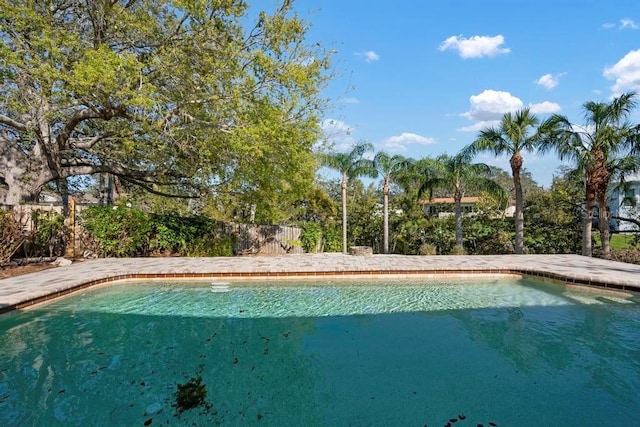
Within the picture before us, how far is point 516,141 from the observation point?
590 inches

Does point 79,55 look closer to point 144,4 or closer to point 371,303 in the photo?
point 144,4

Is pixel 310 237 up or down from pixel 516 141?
down

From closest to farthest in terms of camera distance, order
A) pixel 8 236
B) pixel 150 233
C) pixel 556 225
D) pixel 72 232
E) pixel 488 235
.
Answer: pixel 8 236 → pixel 72 232 → pixel 150 233 → pixel 556 225 → pixel 488 235

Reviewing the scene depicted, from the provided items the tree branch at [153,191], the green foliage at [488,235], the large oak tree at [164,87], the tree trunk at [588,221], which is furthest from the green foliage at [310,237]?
the tree trunk at [588,221]

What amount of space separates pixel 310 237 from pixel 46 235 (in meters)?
10.6

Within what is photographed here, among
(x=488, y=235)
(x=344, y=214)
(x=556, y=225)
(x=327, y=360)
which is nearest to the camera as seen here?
(x=327, y=360)

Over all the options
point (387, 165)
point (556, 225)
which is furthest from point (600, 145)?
point (387, 165)

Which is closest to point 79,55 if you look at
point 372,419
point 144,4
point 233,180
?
point 144,4

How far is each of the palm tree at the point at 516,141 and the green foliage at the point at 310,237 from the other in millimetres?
8752

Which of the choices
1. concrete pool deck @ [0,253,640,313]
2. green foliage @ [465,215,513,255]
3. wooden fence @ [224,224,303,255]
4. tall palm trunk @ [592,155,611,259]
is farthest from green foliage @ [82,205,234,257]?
tall palm trunk @ [592,155,611,259]

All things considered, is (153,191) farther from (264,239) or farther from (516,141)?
(516,141)

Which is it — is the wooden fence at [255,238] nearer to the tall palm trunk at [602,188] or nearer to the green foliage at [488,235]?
the green foliage at [488,235]

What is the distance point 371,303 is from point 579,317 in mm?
3525

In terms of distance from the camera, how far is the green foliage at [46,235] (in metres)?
10.3
